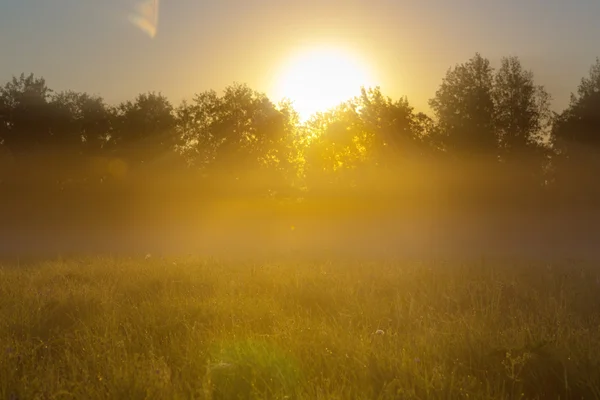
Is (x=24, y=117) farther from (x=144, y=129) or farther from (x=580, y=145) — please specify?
(x=580, y=145)

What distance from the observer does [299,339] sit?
6.30 m

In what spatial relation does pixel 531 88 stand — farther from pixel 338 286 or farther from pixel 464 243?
pixel 338 286

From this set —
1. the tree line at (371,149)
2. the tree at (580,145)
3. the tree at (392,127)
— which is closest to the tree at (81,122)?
the tree line at (371,149)

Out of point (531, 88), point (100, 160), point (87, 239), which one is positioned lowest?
point (87, 239)

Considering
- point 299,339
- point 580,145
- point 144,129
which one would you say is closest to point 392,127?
point 580,145

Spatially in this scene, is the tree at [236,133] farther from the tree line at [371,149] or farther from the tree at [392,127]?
the tree at [392,127]

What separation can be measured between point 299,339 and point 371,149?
1476 inches

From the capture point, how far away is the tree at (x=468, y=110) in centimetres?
4097

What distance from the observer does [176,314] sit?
26.2ft

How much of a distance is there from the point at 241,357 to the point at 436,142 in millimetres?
38038

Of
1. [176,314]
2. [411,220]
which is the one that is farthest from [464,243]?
[176,314]

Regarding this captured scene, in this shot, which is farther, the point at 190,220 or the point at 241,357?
the point at 190,220

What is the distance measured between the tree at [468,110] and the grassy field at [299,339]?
31.1 m

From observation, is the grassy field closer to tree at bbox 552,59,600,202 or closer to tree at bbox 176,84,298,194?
tree at bbox 552,59,600,202
